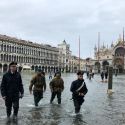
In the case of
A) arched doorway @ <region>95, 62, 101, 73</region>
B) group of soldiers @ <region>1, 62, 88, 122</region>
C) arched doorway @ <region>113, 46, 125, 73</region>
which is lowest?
group of soldiers @ <region>1, 62, 88, 122</region>

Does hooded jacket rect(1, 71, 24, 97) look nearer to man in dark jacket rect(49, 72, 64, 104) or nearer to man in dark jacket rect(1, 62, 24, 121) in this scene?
man in dark jacket rect(1, 62, 24, 121)

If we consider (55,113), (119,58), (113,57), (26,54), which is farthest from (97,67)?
(55,113)

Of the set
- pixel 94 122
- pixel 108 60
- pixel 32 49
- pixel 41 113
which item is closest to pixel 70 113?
pixel 41 113

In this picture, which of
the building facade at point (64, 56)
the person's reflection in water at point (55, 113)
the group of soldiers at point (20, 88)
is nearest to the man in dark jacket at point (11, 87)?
the group of soldiers at point (20, 88)

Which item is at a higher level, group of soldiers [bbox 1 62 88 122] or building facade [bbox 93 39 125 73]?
building facade [bbox 93 39 125 73]

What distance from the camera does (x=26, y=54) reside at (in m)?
130

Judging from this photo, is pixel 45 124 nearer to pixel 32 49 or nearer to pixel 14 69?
pixel 14 69

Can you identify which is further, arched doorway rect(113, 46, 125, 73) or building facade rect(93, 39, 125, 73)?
building facade rect(93, 39, 125, 73)

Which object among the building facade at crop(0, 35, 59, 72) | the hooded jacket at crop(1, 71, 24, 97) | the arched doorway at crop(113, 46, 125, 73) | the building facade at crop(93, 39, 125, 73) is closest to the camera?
the hooded jacket at crop(1, 71, 24, 97)

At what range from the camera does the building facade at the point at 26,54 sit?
116m

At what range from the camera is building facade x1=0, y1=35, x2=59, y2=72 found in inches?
4567

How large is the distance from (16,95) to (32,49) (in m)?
124

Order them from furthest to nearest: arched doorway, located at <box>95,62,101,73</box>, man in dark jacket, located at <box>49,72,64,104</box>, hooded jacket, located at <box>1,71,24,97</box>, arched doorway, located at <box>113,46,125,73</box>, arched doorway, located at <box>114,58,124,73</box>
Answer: arched doorway, located at <box>95,62,101,73</box> < arched doorway, located at <box>113,46,125,73</box> < arched doorway, located at <box>114,58,124,73</box> < man in dark jacket, located at <box>49,72,64,104</box> < hooded jacket, located at <box>1,71,24,97</box>

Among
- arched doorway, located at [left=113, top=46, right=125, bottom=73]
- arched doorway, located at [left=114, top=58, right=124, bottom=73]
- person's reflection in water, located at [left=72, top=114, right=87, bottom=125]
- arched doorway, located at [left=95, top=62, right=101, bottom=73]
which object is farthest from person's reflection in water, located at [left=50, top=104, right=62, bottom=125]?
arched doorway, located at [left=95, top=62, right=101, bottom=73]
